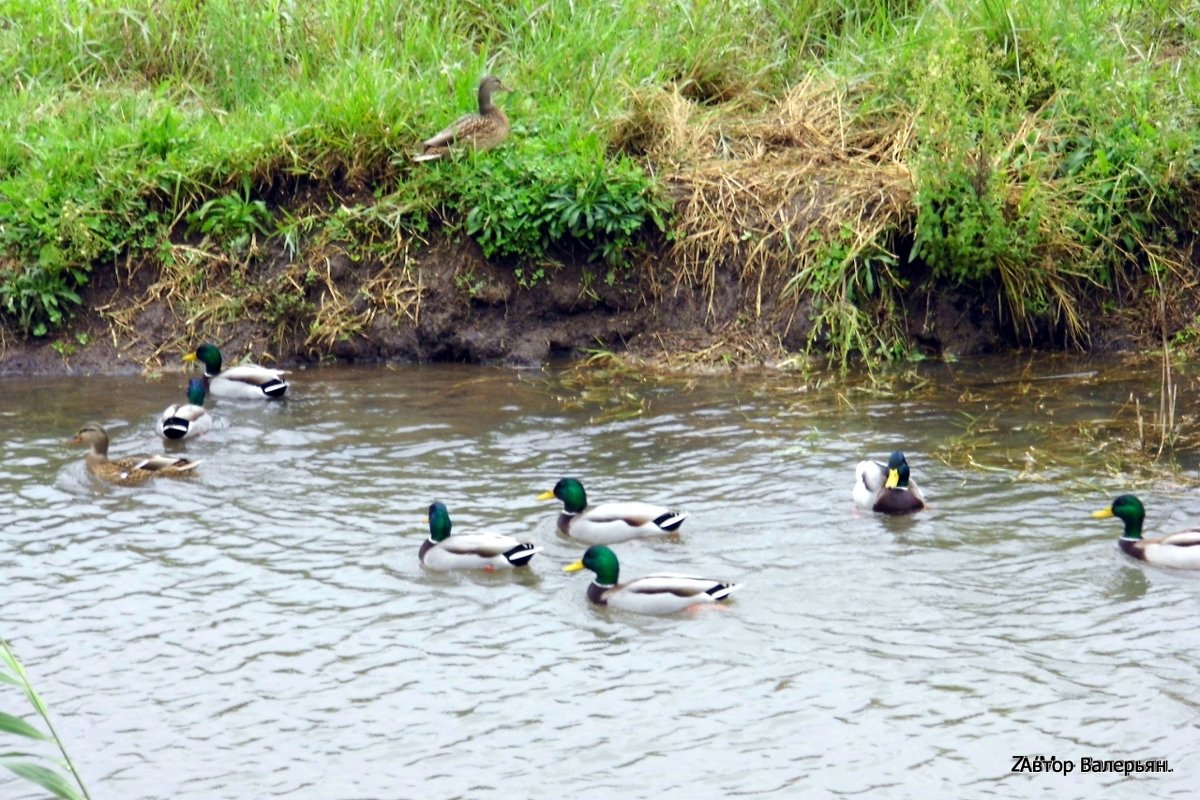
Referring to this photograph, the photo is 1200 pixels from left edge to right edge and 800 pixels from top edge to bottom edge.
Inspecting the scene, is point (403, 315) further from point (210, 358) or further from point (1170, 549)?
point (1170, 549)

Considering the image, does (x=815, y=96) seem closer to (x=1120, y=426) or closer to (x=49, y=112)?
(x=1120, y=426)

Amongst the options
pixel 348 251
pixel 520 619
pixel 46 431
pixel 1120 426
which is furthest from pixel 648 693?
pixel 348 251

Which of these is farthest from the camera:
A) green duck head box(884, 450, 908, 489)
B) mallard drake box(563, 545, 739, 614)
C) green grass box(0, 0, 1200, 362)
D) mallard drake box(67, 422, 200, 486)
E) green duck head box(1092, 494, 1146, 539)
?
green grass box(0, 0, 1200, 362)

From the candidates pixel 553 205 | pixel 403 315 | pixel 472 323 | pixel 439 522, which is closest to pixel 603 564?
pixel 439 522

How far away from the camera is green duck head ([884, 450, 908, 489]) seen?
26.4ft

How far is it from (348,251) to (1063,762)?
25.1 ft

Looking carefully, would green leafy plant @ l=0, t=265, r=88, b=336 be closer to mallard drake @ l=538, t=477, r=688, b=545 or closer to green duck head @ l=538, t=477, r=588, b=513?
green duck head @ l=538, t=477, r=588, b=513

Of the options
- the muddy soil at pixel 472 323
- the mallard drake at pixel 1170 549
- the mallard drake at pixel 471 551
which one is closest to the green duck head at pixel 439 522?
the mallard drake at pixel 471 551

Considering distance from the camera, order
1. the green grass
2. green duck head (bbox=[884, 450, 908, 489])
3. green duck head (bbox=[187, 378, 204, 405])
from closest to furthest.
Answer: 1. green duck head (bbox=[884, 450, 908, 489])
2. green duck head (bbox=[187, 378, 204, 405])
3. the green grass

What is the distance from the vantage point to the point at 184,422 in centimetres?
988

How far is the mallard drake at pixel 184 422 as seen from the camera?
982 cm

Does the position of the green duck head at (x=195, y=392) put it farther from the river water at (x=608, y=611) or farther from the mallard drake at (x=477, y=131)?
the mallard drake at (x=477, y=131)

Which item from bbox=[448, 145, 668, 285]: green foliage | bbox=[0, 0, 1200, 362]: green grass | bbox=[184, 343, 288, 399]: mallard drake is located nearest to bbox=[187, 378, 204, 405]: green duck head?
bbox=[184, 343, 288, 399]: mallard drake

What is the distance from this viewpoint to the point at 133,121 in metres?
12.5
